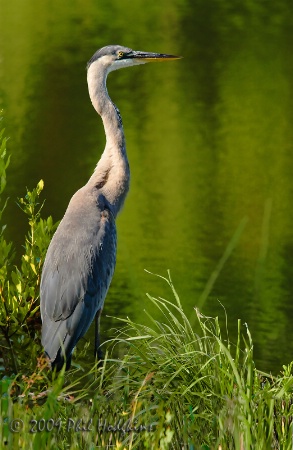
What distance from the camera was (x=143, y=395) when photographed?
146 inches

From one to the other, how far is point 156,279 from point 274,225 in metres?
2.68

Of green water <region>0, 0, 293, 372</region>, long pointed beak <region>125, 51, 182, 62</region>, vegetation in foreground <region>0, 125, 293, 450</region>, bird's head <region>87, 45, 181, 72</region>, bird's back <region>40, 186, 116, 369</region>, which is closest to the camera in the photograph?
vegetation in foreground <region>0, 125, 293, 450</region>

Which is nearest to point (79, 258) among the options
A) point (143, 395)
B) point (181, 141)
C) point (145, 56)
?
point (143, 395)

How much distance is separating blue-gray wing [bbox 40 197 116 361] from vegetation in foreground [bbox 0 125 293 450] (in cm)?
12

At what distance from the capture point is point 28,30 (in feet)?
80.9

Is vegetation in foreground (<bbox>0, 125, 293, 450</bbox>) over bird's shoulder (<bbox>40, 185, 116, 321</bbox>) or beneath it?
beneath

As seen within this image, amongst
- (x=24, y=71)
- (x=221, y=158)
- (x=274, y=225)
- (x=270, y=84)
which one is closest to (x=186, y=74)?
(x=270, y=84)

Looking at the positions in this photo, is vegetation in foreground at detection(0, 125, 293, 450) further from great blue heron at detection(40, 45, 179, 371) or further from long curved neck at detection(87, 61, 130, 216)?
long curved neck at detection(87, 61, 130, 216)

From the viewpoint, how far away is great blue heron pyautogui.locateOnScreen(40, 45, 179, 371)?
4.38 metres

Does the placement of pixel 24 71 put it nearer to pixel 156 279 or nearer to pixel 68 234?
pixel 156 279

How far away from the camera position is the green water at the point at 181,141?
31.0ft

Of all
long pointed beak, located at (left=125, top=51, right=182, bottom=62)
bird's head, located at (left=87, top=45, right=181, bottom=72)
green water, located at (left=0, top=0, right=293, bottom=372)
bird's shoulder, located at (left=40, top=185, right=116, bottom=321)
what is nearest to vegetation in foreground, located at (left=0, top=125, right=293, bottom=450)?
bird's shoulder, located at (left=40, top=185, right=116, bottom=321)

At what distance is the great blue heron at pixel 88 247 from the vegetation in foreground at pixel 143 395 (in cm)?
13

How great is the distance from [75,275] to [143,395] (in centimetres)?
106
